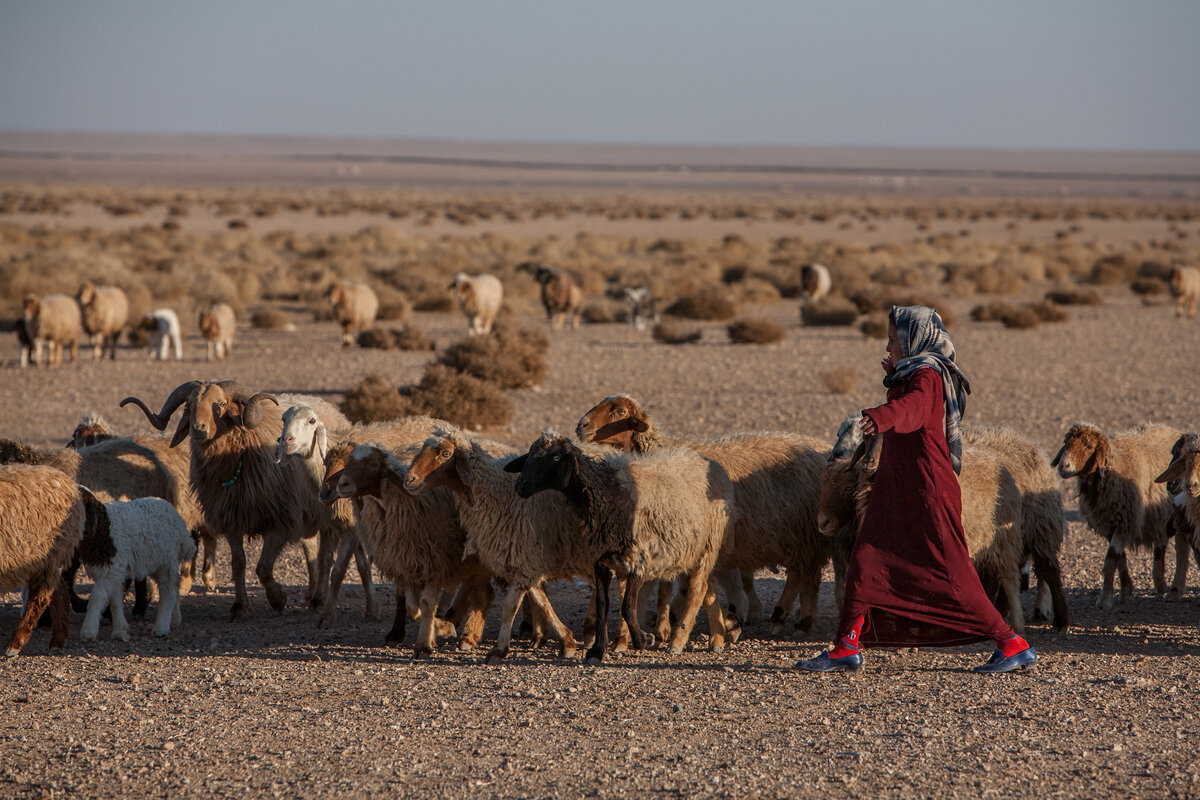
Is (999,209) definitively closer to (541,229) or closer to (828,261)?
(541,229)

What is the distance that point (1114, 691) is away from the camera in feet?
21.2

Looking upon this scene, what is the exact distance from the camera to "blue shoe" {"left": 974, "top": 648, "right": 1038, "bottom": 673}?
666 cm

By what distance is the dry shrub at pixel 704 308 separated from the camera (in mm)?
29016

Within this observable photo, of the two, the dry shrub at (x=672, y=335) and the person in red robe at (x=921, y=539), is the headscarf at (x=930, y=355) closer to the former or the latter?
the person in red robe at (x=921, y=539)

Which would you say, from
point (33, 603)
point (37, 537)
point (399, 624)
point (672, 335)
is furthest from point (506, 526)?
point (672, 335)

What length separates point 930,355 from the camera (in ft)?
21.6

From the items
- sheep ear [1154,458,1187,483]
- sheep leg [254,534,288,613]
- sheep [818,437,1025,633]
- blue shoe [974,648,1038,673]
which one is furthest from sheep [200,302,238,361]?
blue shoe [974,648,1038,673]

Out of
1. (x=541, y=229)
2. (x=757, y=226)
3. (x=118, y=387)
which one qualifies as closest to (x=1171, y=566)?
(x=118, y=387)

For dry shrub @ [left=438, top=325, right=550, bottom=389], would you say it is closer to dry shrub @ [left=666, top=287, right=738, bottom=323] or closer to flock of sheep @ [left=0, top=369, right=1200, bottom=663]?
flock of sheep @ [left=0, top=369, right=1200, bottom=663]

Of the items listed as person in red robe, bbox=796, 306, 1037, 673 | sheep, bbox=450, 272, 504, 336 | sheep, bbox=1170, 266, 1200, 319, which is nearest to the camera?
person in red robe, bbox=796, 306, 1037, 673

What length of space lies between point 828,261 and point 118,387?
28029 millimetres

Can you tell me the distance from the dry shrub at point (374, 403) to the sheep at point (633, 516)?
859 cm

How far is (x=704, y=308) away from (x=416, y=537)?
21.7m

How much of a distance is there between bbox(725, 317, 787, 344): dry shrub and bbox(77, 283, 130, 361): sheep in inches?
453
